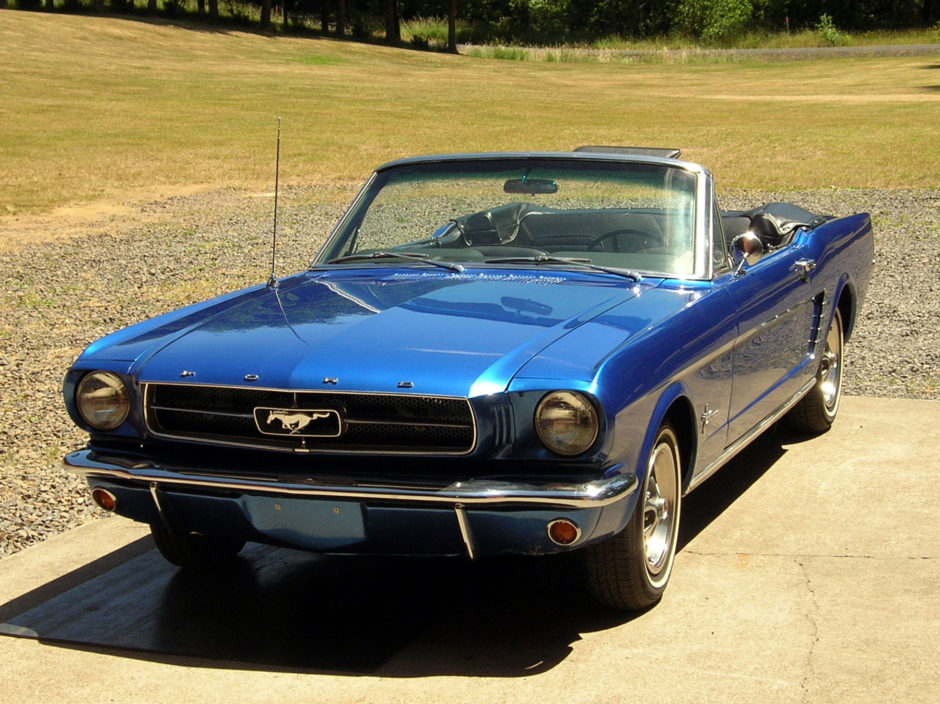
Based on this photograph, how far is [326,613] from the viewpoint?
168 inches

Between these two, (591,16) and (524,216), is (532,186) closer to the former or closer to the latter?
(524,216)

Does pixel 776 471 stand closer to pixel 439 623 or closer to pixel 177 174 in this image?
pixel 439 623

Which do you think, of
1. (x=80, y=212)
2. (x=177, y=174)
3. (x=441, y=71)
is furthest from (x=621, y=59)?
(x=80, y=212)

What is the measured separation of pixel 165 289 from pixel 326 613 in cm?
761

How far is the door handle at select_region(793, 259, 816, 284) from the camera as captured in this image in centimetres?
567

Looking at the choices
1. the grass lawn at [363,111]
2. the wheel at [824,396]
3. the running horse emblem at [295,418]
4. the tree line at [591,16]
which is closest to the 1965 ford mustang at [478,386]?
the running horse emblem at [295,418]

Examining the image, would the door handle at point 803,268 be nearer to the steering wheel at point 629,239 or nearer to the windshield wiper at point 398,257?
the steering wheel at point 629,239

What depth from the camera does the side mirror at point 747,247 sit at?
5.17 meters

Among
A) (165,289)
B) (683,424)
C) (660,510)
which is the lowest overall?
(165,289)

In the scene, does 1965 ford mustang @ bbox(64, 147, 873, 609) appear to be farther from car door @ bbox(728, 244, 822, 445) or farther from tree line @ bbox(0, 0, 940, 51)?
tree line @ bbox(0, 0, 940, 51)

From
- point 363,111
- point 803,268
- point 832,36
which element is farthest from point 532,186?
point 832,36

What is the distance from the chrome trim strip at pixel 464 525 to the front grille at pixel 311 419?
0.18 meters

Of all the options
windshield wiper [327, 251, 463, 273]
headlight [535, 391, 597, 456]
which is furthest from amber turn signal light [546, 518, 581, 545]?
windshield wiper [327, 251, 463, 273]

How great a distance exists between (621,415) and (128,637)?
1.75 meters
